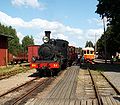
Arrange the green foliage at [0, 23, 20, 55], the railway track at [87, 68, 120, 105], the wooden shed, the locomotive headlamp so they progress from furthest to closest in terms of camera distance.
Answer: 1. the green foliage at [0, 23, 20, 55]
2. the wooden shed
3. the locomotive headlamp
4. the railway track at [87, 68, 120, 105]

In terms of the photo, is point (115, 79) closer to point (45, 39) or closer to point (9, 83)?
point (45, 39)

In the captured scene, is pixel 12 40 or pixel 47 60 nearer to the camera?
pixel 47 60

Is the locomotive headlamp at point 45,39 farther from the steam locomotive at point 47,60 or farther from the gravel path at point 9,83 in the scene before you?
the gravel path at point 9,83

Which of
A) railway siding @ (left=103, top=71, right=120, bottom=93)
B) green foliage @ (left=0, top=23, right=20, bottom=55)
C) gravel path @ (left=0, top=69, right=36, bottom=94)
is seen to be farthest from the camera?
green foliage @ (left=0, top=23, right=20, bottom=55)

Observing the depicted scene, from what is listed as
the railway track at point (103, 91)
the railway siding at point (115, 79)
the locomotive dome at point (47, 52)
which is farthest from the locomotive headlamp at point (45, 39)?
the railway track at point (103, 91)

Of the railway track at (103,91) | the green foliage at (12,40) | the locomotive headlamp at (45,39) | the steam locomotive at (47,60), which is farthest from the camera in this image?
the green foliage at (12,40)

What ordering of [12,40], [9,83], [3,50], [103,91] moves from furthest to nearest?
[12,40] < [3,50] < [9,83] < [103,91]

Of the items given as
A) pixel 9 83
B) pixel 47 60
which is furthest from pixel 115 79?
pixel 9 83

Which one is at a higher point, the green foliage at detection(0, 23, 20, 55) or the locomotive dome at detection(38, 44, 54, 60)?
the green foliage at detection(0, 23, 20, 55)

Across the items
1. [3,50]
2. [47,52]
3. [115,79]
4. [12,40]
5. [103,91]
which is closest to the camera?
[103,91]

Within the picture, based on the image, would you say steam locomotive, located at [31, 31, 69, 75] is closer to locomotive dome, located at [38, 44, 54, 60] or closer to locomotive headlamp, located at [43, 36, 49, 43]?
locomotive dome, located at [38, 44, 54, 60]

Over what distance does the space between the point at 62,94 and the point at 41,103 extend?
2.76 meters

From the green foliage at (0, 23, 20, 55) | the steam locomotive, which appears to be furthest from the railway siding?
the green foliage at (0, 23, 20, 55)

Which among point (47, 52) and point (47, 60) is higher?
point (47, 52)
